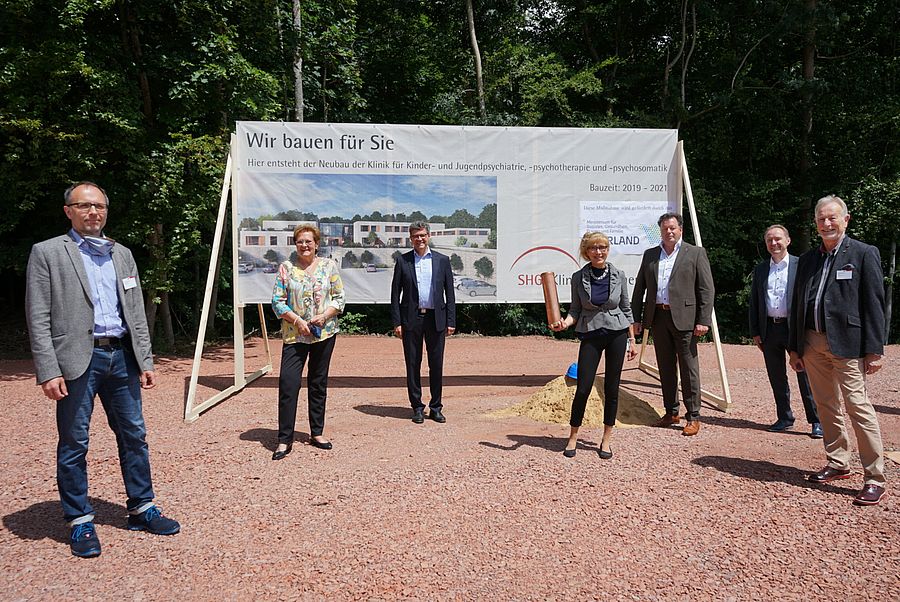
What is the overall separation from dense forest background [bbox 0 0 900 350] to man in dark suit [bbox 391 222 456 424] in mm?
5525

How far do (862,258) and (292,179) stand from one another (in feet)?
18.7

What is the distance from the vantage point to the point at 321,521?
12.6 feet

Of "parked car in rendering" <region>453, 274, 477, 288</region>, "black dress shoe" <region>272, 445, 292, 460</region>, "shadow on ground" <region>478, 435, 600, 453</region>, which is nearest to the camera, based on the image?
"black dress shoe" <region>272, 445, 292, 460</region>

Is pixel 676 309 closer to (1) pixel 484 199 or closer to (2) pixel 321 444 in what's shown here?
(1) pixel 484 199

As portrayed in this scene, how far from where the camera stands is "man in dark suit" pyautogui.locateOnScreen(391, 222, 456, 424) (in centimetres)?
627

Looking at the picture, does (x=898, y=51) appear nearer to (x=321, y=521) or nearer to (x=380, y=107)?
(x=380, y=107)

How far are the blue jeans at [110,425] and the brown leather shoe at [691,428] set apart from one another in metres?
4.40

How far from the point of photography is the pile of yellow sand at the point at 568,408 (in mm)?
6297

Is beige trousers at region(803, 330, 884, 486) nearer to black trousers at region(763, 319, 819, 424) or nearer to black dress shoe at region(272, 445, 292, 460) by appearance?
black trousers at region(763, 319, 819, 424)

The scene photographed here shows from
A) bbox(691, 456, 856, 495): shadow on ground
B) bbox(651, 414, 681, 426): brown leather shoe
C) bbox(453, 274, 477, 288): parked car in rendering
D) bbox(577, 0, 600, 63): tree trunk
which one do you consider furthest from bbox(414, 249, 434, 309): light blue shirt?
bbox(577, 0, 600, 63): tree trunk

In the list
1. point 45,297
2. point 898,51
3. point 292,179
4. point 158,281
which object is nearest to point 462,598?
point 45,297

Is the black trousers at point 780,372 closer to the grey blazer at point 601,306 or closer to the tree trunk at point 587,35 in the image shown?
the grey blazer at point 601,306

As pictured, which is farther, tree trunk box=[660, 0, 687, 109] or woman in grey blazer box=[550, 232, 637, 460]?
tree trunk box=[660, 0, 687, 109]

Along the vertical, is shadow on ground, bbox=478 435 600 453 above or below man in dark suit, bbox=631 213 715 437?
below
